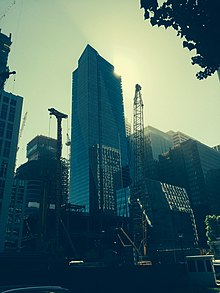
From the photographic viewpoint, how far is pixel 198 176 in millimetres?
179125

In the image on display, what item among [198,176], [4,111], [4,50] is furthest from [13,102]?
[198,176]

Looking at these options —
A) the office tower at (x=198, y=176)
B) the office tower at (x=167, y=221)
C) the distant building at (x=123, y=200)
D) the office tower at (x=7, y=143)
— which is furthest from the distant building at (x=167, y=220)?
the office tower at (x=7, y=143)

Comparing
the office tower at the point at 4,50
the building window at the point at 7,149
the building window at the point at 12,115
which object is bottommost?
the building window at the point at 7,149

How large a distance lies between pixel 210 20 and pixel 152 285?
4042 cm

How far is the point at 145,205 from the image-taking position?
12575 cm

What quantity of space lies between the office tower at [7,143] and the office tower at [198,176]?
13213cm

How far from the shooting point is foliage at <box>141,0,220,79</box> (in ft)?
38.3

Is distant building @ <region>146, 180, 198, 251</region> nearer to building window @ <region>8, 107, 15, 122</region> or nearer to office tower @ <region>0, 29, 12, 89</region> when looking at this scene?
building window @ <region>8, 107, 15, 122</region>

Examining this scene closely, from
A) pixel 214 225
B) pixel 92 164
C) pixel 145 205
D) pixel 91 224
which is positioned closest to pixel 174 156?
pixel 92 164

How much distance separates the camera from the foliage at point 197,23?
1169 centimetres

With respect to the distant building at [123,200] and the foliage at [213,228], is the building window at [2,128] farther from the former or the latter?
the distant building at [123,200]

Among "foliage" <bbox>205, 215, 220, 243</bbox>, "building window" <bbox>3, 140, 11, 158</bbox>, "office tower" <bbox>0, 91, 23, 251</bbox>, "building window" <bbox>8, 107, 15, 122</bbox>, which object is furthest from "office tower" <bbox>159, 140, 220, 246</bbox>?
"building window" <bbox>8, 107, 15, 122</bbox>

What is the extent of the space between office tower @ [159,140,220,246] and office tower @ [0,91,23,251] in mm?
132129

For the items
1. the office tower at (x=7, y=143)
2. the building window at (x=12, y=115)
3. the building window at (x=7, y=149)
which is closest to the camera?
the office tower at (x=7, y=143)
